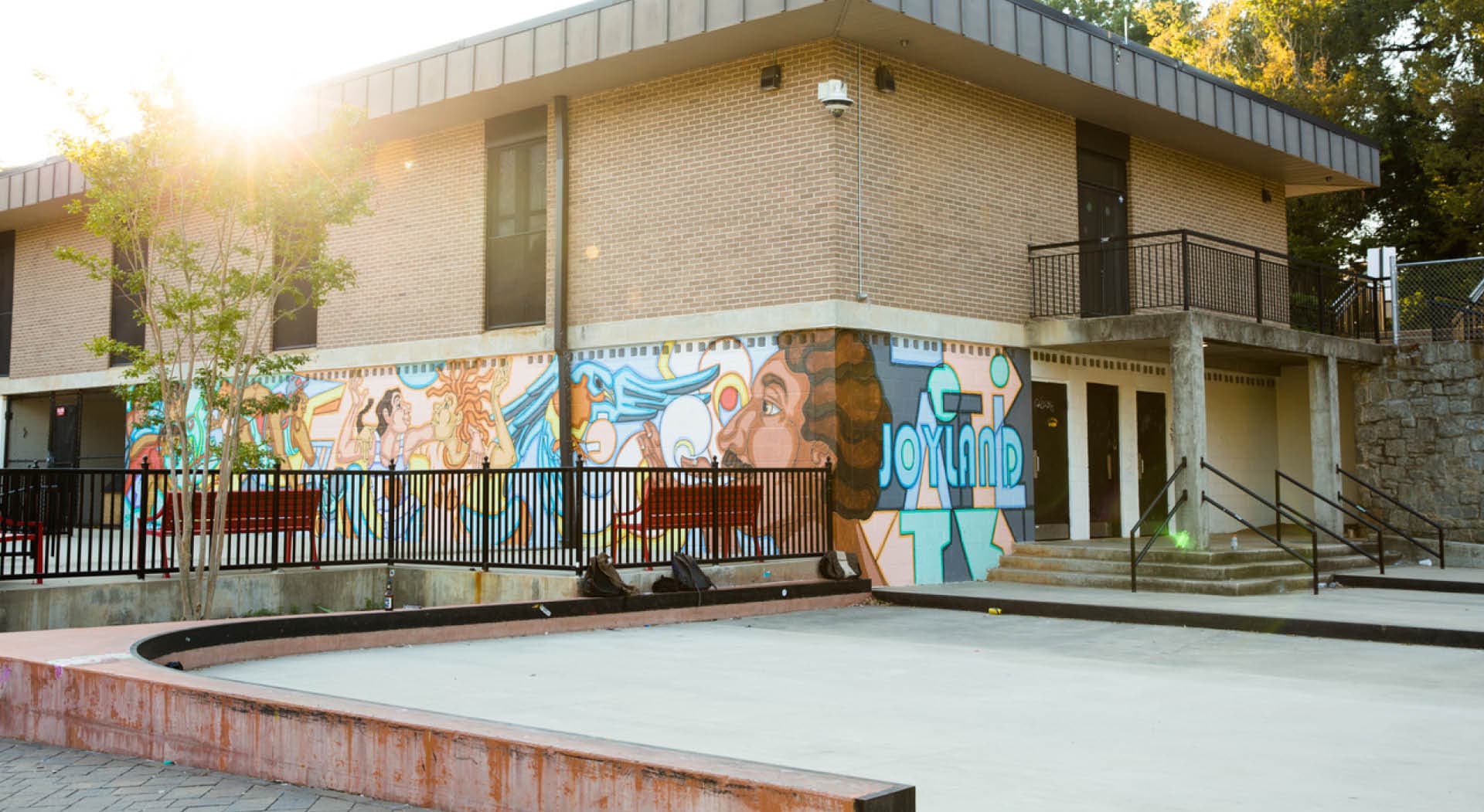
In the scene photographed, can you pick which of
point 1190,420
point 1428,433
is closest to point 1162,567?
point 1190,420

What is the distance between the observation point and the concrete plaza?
552 cm

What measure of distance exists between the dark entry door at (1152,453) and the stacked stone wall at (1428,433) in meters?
3.16

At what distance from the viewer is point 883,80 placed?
597 inches

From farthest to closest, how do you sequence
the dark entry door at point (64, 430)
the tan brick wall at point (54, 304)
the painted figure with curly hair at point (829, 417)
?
the dark entry door at point (64, 430), the tan brick wall at point (54, 304), the painted figure with curly hair at point (829, 417)

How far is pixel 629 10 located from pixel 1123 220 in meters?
8.33

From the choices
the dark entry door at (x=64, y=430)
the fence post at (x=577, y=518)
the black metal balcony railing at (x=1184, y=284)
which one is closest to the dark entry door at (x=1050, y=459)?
the black metal balcony railing at (x=1184, y=284)

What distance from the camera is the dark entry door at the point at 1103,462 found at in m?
18.2

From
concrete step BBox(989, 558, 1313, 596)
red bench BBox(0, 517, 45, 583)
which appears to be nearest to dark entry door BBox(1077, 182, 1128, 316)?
concrete step BBox(989, 558, 1313, 596)

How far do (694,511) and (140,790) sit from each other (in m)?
7.63

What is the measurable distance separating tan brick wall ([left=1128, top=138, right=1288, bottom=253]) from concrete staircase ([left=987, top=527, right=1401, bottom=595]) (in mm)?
5439

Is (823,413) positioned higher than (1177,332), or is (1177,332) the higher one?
(1177,332)

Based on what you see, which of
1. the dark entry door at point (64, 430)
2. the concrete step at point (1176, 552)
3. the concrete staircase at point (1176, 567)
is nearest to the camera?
the concrete staircase at point (1176, 567)

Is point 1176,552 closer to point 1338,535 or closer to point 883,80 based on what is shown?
point 1338,535

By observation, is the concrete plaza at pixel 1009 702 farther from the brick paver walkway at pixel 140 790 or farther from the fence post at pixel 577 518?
the brick paver walkway at pixel 140 790
